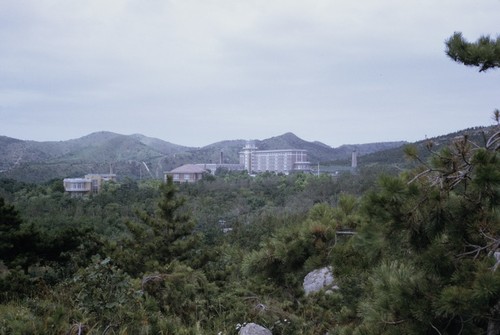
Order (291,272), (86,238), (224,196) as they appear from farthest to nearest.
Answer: (224,196) < (86,238) < (291,272)

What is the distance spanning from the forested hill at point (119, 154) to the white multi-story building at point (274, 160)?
131 inches

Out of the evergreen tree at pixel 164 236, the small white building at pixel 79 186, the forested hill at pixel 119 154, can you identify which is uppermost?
the forested hill at pixel 119 154

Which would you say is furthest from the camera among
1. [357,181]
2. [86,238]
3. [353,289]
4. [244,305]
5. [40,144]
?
[40,144]

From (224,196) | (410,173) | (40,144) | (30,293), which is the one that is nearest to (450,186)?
(410,173)

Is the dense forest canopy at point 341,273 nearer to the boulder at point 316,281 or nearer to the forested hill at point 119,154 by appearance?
the boulder at point 316,281

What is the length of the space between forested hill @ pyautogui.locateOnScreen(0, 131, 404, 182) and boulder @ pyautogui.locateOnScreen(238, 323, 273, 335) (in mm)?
38085

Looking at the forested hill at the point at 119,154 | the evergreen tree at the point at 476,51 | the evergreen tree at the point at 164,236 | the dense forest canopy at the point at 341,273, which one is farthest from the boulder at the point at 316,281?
the forested hill at the point at 119,154

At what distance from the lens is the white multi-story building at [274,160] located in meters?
44.9

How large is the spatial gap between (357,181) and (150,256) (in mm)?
18163

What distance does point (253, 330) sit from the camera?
10.3 ft

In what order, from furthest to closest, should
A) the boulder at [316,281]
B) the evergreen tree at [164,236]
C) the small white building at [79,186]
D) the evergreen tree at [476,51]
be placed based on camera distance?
the small white building at [79,186] < the evergreen tree at [164,236] < the boulder at [316,281] < the evergreen tree at [476,51]

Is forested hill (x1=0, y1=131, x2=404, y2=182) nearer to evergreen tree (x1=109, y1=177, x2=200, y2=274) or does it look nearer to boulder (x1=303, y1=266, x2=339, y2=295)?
evergreen tree (x1=109, y1=177, x2=200, y2=274)

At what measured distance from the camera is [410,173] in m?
1.95

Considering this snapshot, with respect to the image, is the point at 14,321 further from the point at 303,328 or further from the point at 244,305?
the point at 303,328
